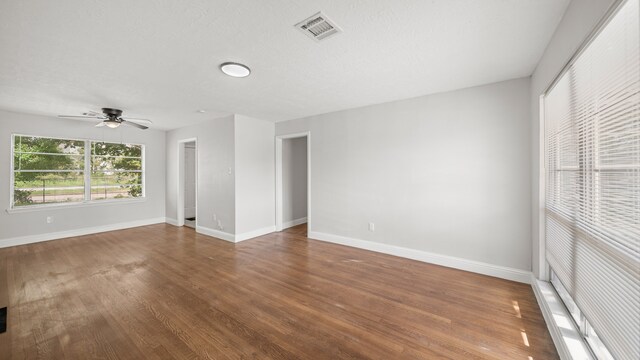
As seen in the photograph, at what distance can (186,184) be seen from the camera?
6.66 metres

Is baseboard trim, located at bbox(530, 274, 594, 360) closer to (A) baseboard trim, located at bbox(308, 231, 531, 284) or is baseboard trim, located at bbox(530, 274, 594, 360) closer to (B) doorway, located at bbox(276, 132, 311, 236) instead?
(A) baseboard trim, located at bbox(308, 231, 531, 284)

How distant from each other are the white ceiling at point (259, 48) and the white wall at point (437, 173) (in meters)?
A: 0.34

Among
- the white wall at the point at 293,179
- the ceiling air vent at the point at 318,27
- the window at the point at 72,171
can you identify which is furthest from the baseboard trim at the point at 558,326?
the window at the point at 72,171

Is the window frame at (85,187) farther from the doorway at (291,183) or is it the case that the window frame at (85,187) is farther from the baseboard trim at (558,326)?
the baseboard trim at (558,326)

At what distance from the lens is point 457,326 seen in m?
1.96

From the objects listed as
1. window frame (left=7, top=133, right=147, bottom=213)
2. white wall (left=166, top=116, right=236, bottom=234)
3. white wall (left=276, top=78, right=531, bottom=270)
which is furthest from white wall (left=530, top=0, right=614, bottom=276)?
window frame (left=7, top=133, right=147, bottom=213)

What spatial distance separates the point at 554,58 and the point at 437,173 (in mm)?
1686

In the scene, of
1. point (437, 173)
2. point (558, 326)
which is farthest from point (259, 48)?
point (558, 326)

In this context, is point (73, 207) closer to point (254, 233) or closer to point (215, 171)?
point (215, 171)

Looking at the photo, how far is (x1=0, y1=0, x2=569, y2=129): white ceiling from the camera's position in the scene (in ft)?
5.18

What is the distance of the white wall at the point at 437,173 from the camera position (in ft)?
9.11

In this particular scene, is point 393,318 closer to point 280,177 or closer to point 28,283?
point 280,177

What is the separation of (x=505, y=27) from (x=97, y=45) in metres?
3.46

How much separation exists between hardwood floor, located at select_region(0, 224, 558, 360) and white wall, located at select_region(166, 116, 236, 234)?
3.88ft
